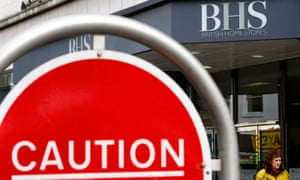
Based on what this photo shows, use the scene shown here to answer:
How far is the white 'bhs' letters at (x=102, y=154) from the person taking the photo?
79.4 inches

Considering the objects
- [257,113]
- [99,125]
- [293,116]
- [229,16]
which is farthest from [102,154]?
[257,113]

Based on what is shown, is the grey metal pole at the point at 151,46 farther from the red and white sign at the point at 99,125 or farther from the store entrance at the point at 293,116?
the store entrance at the point at 293,116

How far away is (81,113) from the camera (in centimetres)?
207

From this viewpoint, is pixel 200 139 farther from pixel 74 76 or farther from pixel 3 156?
pixel 3 156

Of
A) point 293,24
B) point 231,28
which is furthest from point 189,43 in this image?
point 293,24

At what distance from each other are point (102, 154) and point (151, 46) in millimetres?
340

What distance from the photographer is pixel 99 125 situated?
2076 millimetres

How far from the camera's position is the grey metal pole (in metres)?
1.97

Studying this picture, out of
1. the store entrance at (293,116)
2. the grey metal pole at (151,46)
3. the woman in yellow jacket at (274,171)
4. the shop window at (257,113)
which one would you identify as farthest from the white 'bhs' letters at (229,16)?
the grey metal pole at (151,46)

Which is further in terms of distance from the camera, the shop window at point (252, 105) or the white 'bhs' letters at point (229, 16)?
the shop window at point (252, 105)

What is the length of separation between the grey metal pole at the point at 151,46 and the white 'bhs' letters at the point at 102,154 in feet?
0.45

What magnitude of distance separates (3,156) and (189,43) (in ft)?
33.0

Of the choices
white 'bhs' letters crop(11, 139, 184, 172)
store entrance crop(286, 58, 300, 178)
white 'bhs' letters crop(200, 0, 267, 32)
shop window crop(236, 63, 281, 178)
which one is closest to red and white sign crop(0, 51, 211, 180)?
white 'bhs' letters crop(11, 139, 184, 172)

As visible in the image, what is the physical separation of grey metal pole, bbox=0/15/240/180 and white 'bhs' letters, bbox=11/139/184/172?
14 centimetres
